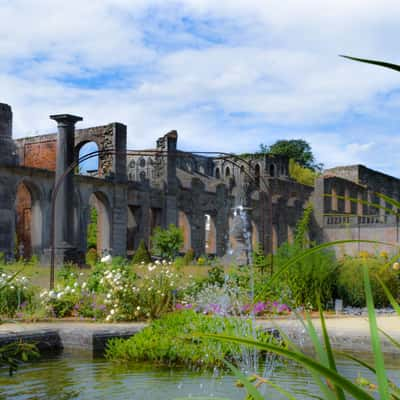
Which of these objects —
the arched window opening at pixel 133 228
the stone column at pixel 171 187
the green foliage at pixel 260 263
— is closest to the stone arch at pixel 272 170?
the stone column at pixel 171 187

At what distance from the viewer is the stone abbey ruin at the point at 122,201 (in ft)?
61.8

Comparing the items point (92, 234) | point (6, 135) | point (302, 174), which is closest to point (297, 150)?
point (302, 174)

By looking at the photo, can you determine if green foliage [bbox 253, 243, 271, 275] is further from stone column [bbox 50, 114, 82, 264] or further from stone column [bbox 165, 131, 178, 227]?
stone column [bbox 165, 131, 178, 227]

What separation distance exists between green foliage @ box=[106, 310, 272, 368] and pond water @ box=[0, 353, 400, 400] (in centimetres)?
14

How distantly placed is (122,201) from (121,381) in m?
21.7

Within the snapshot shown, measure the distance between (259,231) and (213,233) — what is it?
292 cm

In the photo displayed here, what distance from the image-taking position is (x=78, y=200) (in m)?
24.8

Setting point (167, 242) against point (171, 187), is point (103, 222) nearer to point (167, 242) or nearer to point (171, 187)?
point (167, 242)

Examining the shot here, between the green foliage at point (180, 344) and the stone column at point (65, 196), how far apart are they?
11.0 meters

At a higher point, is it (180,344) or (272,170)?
(272,170)

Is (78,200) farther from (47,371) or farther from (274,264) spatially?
(47,371)

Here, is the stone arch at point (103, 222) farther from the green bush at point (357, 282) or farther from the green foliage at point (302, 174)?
the green foliage at point (302, 174)

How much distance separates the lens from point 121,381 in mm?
5219

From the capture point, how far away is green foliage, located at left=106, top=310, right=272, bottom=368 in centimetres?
568
